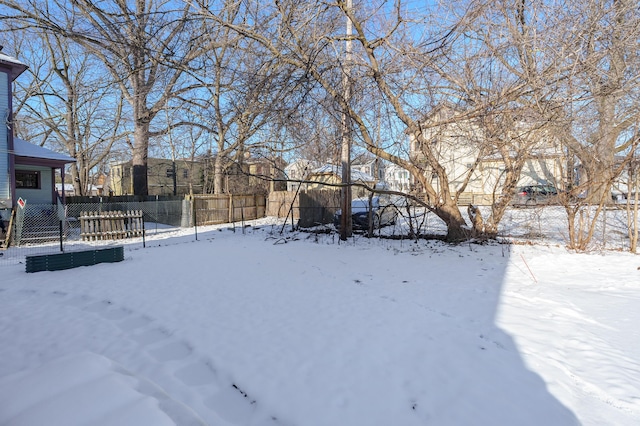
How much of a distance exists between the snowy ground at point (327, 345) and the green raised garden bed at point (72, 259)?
1.66ft

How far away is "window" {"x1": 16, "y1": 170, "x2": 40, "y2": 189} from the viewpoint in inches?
610

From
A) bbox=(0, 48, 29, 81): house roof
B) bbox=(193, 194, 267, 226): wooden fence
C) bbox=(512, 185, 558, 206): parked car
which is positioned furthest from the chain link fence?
bbox=(512, 185, 558, 206): parked car

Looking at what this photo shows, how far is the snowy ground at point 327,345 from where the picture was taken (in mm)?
1957

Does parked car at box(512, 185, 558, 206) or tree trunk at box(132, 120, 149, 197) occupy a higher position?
tree trunk at box(132, 120, 149, 197)

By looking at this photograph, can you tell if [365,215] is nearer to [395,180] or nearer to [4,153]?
[395,180]

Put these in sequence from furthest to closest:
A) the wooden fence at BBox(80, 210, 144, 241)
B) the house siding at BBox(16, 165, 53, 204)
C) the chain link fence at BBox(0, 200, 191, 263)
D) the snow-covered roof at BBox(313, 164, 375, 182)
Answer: the house siding at BBox(16, 165, 53, 204) → the snow-covered roof at BBox(313, 164, 375, 182) → the wooden fence at BBox(80, 210, 144, 241) → the chain link fence at BBox(0, 200, 191, 263)

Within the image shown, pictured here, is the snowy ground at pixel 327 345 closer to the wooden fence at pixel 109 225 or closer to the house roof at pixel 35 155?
the wooden fence at pixel 109 225

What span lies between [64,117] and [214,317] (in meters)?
26.7

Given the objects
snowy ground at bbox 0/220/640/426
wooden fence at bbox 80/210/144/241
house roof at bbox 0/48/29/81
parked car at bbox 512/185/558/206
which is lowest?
snowy ground at bbox 0/220/640/426

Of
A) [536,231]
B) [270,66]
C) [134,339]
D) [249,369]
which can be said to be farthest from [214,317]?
[536,231]

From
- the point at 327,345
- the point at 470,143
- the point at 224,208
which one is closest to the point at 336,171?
the point at 470,143

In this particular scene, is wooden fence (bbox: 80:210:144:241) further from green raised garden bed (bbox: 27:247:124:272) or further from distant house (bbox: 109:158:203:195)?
distant house (bbox: 109:158:203:195)

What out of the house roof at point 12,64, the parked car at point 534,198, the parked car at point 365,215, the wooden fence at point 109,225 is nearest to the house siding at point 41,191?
the house roof at point 12,64

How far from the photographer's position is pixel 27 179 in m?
15.7
